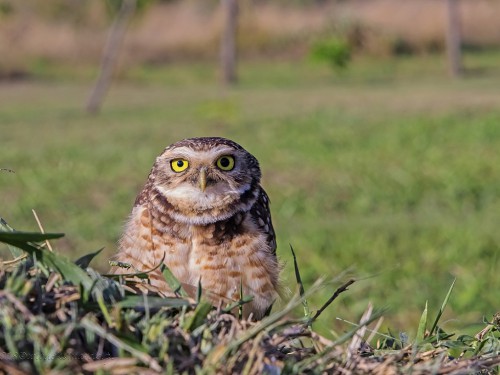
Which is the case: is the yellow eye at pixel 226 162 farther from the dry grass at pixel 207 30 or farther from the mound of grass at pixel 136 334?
the dry grass at pixel 207 30

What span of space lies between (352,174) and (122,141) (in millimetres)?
6678

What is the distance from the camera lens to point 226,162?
119 inches

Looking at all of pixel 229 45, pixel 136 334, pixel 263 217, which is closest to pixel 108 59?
pixel 229 45

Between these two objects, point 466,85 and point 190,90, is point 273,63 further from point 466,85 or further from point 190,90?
point 466,85

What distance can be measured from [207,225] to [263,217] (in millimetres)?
257

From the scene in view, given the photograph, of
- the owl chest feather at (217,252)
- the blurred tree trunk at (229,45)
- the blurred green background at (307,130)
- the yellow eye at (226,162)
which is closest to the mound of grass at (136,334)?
the blurred green background at (307,130)

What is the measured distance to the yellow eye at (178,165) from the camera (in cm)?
303

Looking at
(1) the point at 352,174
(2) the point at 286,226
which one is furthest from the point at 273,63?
(2) the point at 286,226

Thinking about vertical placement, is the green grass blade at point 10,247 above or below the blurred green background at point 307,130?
above

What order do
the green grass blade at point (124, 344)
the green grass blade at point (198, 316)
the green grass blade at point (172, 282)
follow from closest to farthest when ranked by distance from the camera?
the green grass blade at point (124, 344) → the green grass blade at point (198, 316) → the green grass blade at point (172, 282)

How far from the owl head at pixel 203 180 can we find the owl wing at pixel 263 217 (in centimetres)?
3

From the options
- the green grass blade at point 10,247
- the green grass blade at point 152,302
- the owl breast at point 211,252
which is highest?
the green grass blade at point 10,247

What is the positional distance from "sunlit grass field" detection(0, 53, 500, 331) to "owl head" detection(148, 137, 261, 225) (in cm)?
36

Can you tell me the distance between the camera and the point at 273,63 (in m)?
44.2
